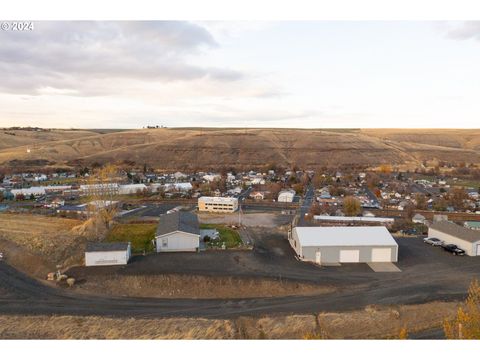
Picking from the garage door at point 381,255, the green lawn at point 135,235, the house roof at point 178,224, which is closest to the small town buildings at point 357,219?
the garage door at point 381,255

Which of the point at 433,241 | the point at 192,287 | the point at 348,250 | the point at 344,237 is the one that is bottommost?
the point at 192,287

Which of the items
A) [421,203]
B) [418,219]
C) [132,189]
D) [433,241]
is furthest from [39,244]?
[421,203]

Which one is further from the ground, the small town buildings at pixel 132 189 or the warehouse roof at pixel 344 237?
the warehouse roof at pixel 344 237

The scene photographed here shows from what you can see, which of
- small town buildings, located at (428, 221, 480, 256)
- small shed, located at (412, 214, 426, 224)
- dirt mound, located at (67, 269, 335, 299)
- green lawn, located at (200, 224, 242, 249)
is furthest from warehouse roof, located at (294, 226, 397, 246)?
small shed, located at (412, 214, 426, 224)

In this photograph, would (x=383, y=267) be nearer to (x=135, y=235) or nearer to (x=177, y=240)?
(x=177, y=240)

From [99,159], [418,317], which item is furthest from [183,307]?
[99,159]

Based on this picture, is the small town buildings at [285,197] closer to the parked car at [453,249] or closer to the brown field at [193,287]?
the parked car at [453,249]

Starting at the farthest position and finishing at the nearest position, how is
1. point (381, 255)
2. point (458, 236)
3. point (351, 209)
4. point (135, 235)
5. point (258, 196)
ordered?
point (258, 196) → point (351, 209) → point (135, 235) → point (458, 236) → point (381, 255)
